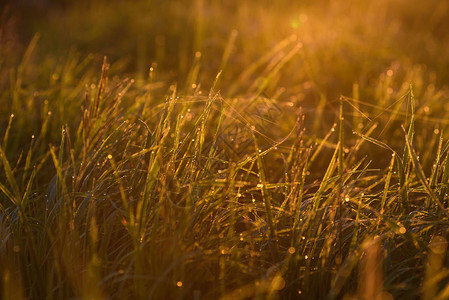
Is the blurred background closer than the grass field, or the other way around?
the grass field

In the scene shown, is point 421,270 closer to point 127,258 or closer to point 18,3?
point 127,258

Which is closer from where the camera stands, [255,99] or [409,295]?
[409,295]

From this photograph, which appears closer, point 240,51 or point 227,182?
point 227,182

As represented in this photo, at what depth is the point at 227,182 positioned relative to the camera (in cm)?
137

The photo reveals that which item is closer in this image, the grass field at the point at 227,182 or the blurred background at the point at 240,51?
the grass field at the point at 227,182

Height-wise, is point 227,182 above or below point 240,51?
above

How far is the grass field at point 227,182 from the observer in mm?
1312

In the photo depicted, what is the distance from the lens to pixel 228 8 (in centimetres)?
743

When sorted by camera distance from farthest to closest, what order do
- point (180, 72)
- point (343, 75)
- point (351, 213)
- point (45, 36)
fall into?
point (45, 36), point (180, 72), point (343, 75), point (351, 213)

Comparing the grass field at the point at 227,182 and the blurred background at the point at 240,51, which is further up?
the grass field at the point at 227,182

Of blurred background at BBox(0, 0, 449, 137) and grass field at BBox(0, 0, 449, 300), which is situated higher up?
grass field at BBox(0, 0, 449, 300)

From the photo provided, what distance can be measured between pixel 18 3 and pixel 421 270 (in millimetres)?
8054

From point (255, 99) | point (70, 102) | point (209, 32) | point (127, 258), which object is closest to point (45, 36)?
point (209, 32)

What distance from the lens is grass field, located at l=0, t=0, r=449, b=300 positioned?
4.30 feet
